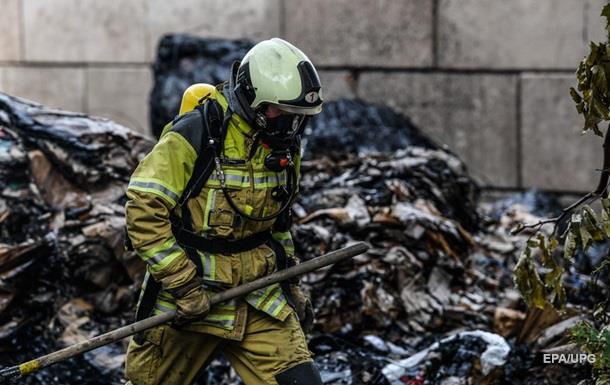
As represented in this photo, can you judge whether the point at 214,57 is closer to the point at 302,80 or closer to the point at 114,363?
the point at 114,363

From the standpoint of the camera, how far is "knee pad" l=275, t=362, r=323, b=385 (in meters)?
3.77

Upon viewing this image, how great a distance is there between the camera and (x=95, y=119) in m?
5.92

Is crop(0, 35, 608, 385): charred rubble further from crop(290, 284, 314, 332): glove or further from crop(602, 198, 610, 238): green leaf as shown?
crop(602, 198, 610, 238): green leaf

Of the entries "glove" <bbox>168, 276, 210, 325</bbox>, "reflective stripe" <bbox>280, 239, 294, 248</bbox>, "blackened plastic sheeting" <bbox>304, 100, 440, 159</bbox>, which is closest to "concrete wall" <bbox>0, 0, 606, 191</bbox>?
"blackened plastic sheeting" <bbox>304, 100, 440, 159</bbox>

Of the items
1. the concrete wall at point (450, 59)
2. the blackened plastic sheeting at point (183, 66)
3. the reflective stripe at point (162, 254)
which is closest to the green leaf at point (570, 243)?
the reflective stripe at point (162, 254)

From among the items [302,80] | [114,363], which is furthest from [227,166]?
[114,363]

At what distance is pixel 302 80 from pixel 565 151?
173 inches

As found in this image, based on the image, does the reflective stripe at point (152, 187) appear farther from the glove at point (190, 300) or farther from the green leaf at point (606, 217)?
the green leaf at point (606, 217)

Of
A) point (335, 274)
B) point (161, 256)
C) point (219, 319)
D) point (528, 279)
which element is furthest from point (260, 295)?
point (335, 274)

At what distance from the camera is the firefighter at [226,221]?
3670 mm

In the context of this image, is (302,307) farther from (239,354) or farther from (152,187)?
(152,187)

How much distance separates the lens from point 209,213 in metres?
3.77

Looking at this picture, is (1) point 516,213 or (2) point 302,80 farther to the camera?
(1) point 516,213

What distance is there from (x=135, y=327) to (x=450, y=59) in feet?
16.3
